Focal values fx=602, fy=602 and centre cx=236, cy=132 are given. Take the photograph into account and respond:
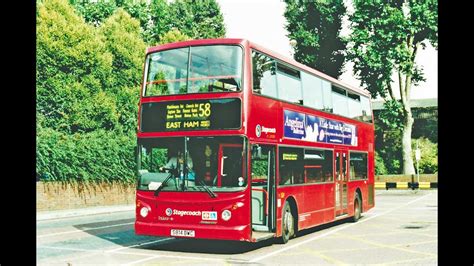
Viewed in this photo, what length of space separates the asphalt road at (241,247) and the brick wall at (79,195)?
5.19 m

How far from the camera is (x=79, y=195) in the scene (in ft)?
84.6

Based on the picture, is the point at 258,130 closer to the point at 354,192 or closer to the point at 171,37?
the point at 354,192

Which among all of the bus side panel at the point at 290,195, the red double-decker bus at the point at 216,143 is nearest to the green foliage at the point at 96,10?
the red double-decker bus at the point at 216,143

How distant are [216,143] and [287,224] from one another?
3254 mm

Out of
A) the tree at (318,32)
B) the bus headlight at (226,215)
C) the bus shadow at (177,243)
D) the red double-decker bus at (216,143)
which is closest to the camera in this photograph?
the bus headlight at (226,215)

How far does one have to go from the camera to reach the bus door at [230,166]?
480 inches

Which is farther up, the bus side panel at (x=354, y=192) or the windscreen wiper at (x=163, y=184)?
the windscreen wiper at (x=163, y=184)

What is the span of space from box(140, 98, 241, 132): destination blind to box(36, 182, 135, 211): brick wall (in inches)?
479

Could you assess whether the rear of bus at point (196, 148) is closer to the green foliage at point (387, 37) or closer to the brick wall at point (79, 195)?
the brick wall at point (79, 195)

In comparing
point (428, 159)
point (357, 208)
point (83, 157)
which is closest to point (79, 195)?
point (83, 157)

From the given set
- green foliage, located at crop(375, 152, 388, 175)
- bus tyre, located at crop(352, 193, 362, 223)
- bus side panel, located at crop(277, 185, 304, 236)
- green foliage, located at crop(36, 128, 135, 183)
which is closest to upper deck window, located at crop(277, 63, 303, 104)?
bus side panel, located at crop(277, 185, 304, 236)
